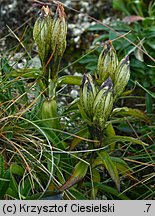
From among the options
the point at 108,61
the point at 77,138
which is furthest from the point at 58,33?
the point at 77,138

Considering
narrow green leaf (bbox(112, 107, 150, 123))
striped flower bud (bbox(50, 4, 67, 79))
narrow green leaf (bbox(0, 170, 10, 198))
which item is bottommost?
narrow green leaf (bbox(0, 170, 10, 198))

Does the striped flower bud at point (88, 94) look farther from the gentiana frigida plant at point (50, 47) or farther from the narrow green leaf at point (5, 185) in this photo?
the narrow green leaf at point (5, 185)

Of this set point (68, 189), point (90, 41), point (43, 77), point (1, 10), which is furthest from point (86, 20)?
point (68, 189)

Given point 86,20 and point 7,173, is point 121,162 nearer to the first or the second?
point 7,173

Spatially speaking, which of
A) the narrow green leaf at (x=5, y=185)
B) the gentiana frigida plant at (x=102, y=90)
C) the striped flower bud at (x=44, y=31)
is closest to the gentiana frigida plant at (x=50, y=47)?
the striped flower bud at (x=44, y=31)

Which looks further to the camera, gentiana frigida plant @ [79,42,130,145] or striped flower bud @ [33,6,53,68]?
striped flower bud @ [33,6,53,68]

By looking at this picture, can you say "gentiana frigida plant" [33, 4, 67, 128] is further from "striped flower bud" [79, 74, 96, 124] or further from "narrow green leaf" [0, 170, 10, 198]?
"narrow green leaf" [0, 170, 10, 198]

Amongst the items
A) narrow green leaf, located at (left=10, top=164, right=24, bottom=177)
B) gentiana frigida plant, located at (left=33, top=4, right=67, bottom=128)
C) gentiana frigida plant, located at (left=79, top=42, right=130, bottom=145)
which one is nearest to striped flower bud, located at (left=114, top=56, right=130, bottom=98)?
gentiana frigida plant, located at (left=79, top=42, right=130, bottom=145)
